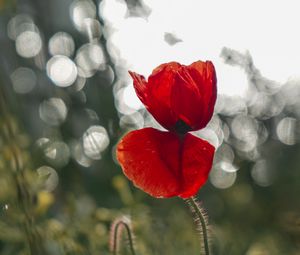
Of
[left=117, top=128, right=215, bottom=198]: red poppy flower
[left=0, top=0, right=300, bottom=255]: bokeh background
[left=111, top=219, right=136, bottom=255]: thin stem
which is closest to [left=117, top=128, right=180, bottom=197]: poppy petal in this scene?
[left=117, top=128, right=215, bottom=198]: red poppy flower

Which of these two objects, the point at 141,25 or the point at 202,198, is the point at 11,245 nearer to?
the point at 141,25

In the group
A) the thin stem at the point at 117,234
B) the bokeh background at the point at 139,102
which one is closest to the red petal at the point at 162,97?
the thin stem at the point at 117,234

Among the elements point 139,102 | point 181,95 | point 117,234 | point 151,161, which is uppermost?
point 181,95

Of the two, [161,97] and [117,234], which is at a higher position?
[161,97]

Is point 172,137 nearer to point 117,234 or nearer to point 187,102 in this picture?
point 187,102

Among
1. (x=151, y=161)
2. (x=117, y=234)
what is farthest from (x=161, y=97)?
(x=117, y=234)

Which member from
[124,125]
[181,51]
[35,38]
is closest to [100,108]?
[124,125]
